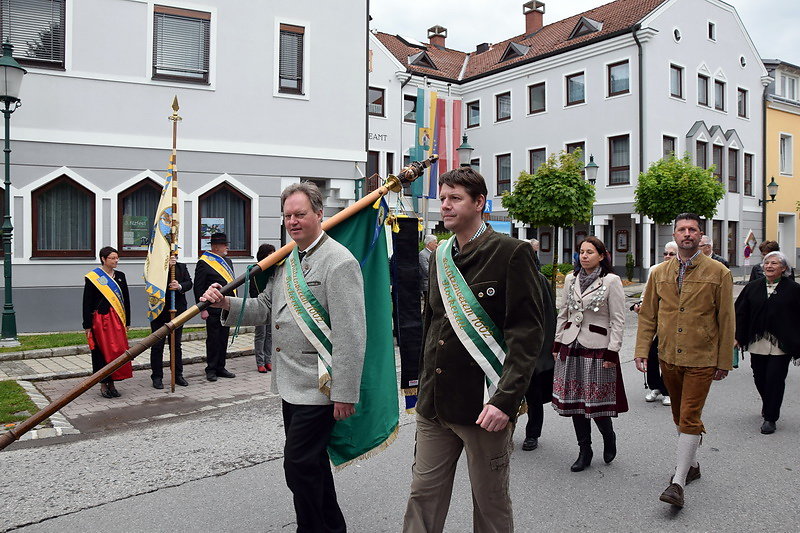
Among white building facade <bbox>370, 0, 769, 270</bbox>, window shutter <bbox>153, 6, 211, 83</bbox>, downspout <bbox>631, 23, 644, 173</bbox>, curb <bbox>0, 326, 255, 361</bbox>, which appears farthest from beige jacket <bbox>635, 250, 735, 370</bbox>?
downspout <bbox>631, 23, 644, 173</bbox>

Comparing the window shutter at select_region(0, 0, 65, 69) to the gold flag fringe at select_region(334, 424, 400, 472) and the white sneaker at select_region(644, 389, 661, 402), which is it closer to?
the white sneaker at select_region(644, 389, 661, 402)

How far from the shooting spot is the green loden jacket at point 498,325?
2.85m

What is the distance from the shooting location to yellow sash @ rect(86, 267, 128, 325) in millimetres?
7914

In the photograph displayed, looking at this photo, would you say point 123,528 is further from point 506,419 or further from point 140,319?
point 140,319

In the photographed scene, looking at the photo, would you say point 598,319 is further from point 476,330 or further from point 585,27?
point 585,27

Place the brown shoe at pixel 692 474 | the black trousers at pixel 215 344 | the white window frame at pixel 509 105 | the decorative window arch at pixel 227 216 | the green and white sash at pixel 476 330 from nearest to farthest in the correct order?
the green and white sash at pixel 476 330 < the brown shoe at pixel 692 474 < the black trousers at pixel 215 344 < the decorative window arch at pixel 227 216 < the white window frame at pixel 509 105

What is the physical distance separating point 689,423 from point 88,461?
4650mm

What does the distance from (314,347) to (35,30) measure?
12655 mm

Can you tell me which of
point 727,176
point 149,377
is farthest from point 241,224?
point 727,176

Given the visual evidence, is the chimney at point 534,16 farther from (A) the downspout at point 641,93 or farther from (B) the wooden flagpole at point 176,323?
(B) the wooden flagpole at point 176,323

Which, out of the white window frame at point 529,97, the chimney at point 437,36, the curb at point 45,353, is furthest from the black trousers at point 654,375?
the chimney at point 437,36

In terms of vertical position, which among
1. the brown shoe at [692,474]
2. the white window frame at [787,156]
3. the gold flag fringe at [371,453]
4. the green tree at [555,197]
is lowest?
the brown shoe at [692,474]

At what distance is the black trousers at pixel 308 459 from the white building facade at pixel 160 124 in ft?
36.9

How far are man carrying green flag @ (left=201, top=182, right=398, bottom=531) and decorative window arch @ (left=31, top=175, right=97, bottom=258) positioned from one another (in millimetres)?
11080
